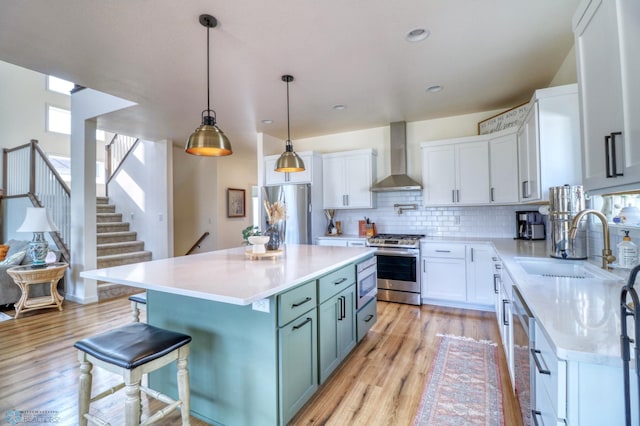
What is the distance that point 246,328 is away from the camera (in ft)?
5.48

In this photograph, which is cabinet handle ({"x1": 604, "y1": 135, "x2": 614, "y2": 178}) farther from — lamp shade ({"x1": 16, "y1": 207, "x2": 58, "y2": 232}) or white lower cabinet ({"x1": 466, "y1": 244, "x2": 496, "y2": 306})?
lamp shade ({"x1": 16, "y1": 207, "x2": 58, "y2": 232})

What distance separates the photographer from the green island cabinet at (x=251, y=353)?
1606 millimetres

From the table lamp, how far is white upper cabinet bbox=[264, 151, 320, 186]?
311 centimetres

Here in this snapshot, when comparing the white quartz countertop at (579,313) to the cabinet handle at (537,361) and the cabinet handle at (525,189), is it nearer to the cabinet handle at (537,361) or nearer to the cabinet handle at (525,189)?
the cabinet handle at (537,361)

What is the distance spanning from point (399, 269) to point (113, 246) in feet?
16.2

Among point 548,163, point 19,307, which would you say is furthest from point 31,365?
point 548,163

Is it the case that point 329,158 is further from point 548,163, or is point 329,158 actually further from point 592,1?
point 592,1

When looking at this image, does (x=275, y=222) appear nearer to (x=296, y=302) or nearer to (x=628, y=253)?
(x=296, y=302)

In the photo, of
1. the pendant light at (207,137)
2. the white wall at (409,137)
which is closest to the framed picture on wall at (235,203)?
the white wall at (409,137)

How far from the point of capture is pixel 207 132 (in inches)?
79.7

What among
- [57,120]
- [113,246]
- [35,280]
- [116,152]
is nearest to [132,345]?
[35,280]

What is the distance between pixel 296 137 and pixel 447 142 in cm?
259

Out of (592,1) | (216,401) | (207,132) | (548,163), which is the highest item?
(592,1)

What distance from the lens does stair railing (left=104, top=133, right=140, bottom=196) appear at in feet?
20.4
